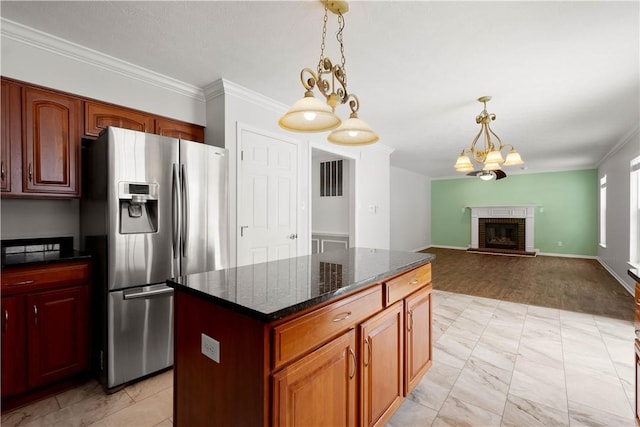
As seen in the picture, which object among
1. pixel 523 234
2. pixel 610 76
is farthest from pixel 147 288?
pixel 523 234

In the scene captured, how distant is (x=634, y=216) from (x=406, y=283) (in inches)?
193

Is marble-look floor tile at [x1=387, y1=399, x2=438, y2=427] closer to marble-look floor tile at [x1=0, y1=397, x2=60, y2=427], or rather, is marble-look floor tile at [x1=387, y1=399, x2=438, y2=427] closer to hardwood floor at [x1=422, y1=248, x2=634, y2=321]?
marble-look floor tile at [x1=0, y1=397, x2=60, y2=427]

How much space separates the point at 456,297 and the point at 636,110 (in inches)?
123

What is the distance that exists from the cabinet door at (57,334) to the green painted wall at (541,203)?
9783 mm

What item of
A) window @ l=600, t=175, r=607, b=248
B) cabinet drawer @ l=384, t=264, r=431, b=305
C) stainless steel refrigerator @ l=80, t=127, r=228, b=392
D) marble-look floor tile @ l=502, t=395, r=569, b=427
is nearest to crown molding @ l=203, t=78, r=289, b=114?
stainless steel refrigerator @ l=80, t=127, r=228, b=392

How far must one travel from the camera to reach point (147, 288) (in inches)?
87.7

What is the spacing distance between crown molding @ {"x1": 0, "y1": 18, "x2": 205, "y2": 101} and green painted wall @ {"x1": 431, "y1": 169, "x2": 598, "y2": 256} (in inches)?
349

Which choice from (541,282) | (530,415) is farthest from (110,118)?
(541,282)

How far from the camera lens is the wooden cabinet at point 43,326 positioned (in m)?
1.86

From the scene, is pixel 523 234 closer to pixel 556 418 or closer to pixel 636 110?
pixel 636 110

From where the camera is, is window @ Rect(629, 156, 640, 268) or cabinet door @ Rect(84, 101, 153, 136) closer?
cabinet door @ Rect(84, 101, 153, 136)

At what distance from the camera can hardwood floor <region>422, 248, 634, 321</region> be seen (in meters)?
4.06

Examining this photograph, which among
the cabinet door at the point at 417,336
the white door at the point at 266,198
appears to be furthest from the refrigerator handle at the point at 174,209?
the cabinet door at the point at 417,336

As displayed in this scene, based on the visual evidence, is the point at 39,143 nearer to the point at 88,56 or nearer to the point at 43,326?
the point at 88,56
